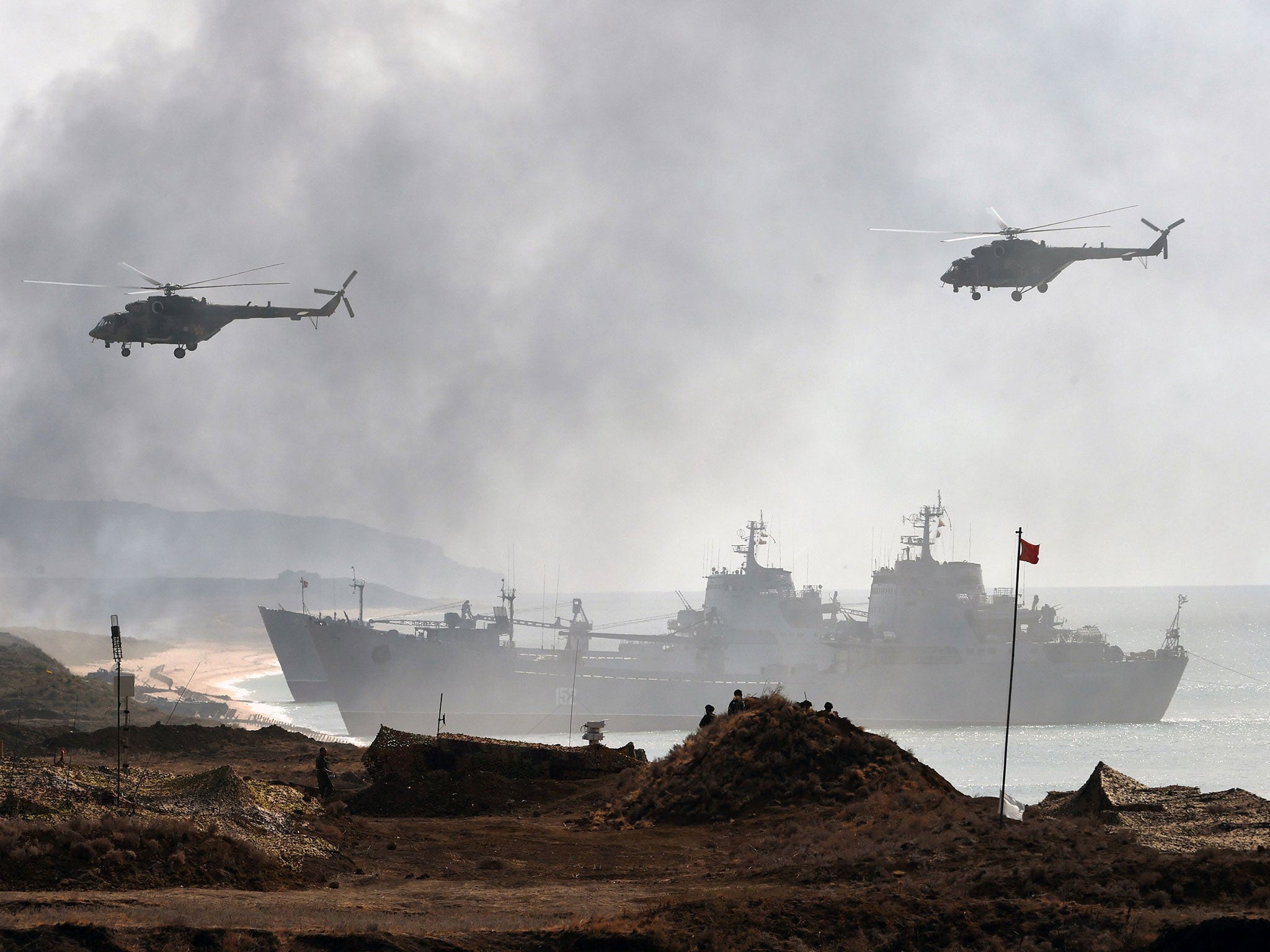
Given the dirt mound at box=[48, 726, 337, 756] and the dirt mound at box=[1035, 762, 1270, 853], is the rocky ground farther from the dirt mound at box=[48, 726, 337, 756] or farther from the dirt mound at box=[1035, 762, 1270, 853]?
the dirt mound at box=[48, 726, 337, 756]

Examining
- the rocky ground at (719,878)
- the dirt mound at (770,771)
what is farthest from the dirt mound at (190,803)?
the dirt mound at (770,771)

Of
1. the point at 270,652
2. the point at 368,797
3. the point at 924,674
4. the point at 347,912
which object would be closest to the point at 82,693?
the point at 368,797

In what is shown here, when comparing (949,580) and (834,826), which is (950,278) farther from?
(949,580)

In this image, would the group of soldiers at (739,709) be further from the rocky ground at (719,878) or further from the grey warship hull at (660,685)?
the grey warship hull at (660,685)

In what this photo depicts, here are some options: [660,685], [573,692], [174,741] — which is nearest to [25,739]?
[174,741]

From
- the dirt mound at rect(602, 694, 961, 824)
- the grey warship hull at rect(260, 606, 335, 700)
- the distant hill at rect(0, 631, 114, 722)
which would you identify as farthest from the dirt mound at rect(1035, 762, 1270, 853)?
the grey warship hull at rect(260, 606, 335, 700)

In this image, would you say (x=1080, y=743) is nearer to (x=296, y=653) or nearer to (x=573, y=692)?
(x=573, y=692)
